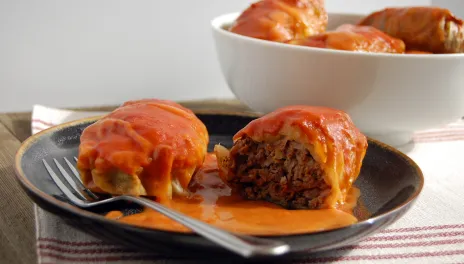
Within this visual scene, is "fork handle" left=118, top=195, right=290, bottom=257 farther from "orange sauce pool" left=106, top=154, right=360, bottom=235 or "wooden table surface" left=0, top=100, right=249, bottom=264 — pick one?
"wooden table surface" left=0, top=100, right=249, bottom=264

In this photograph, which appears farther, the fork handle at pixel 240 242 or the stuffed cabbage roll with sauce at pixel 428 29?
the stuffed cabbage roll with sauce at pixel 428 29

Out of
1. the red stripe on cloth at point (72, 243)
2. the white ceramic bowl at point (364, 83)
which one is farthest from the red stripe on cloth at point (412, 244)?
the white ceramic bowl at point (364, 83)

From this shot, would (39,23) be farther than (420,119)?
Yes

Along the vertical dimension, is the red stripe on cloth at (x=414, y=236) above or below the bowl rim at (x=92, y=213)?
below

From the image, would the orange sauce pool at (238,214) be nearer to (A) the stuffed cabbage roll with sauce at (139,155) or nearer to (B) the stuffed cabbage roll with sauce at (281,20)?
(A) the stuffed cabbage roll with sauce at (139,155)

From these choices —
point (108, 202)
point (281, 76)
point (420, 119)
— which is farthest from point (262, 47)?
point (108, 202)

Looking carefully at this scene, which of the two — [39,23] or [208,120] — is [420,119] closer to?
[208,120]
